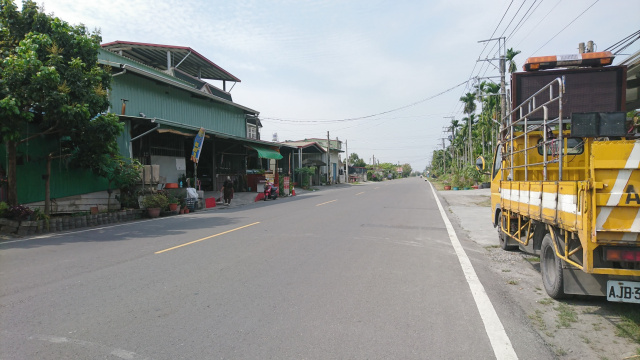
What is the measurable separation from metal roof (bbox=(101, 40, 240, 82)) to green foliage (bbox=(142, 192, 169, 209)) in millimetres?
12622

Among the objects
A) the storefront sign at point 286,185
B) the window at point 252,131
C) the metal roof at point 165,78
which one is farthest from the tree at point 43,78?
the window at point 252,131

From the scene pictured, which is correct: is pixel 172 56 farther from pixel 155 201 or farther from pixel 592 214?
pixel 592 214

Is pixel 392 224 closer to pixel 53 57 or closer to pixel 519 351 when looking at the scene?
pixel 519 351

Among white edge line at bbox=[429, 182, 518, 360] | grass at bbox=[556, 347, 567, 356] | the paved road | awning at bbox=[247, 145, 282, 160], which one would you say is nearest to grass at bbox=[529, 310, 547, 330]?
the paved road

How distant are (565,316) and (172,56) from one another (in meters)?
26.4

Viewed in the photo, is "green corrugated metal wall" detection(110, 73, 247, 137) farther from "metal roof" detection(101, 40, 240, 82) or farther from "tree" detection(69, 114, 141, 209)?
"tree" detection(69, 114, 141, 209)

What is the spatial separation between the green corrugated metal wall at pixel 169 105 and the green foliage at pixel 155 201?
5719mm

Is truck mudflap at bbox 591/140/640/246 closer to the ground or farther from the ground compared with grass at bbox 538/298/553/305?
farther from the ground

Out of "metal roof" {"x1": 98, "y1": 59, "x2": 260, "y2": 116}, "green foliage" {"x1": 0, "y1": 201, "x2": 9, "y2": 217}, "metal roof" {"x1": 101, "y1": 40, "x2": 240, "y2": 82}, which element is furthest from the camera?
"metal roof" {"x1": 101, "y1": 40, "x2": 240, "y2": 82}

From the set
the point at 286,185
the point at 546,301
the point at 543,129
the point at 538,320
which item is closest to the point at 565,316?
the point at 538,320

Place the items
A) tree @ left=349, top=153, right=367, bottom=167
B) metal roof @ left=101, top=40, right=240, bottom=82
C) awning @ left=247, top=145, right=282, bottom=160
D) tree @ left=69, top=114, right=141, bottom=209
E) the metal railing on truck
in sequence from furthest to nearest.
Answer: tree @ left=349, top=153, right=367, bottom=167
awning @ left=247, top=145, right=282, bottom=160
metal roof @ left=101, top=40, right=240, bottom=82
tree @ left=69, top=114, right=141, bottom=209
the metal railing on truck

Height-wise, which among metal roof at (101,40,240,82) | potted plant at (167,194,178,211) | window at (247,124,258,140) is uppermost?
metal roof at (101,40,240,82)

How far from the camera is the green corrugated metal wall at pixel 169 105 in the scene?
19.0 m

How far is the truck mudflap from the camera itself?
11.9 feet
